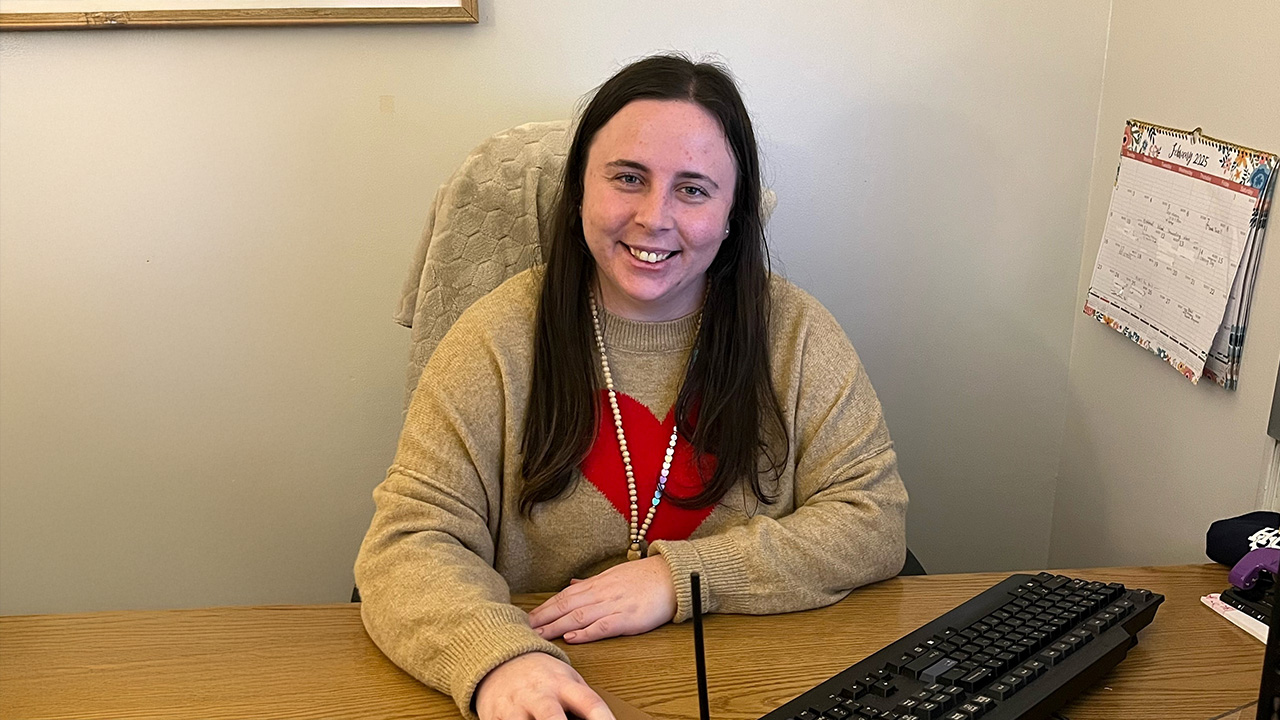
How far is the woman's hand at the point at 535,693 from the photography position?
947 millimetres

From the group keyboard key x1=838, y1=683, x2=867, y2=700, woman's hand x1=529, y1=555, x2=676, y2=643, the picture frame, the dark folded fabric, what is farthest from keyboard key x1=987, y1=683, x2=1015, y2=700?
Result: the picture frame

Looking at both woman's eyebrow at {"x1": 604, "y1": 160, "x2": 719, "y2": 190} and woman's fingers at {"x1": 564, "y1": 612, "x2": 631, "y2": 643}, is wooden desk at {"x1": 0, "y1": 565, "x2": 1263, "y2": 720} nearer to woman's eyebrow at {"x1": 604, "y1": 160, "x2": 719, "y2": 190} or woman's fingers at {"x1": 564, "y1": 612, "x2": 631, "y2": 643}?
woman's fingers at {"x1": 564, "y1": 612, "x2": 631, "y2": 643}

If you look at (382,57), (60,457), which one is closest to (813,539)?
(382,57)

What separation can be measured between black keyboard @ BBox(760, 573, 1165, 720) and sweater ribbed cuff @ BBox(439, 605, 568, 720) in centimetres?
23

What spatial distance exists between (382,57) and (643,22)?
420 mm

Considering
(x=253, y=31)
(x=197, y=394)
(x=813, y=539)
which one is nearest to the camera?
(x=813, y=539)

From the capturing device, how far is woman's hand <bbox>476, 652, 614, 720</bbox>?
947 mm

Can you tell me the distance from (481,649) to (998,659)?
45 cm

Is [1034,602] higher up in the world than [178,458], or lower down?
higher up

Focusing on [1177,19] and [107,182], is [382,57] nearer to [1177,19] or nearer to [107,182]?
[107,182]

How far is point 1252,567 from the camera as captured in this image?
3.85 ft

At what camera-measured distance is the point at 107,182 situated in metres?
1.85

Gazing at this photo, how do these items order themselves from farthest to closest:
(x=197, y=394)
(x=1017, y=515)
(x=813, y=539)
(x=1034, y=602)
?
(x=1017, y=515) < (x=197, y=394) < (x=813, y=539) < (x=1034, y=602)

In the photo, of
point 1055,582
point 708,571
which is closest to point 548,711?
point 708,571
